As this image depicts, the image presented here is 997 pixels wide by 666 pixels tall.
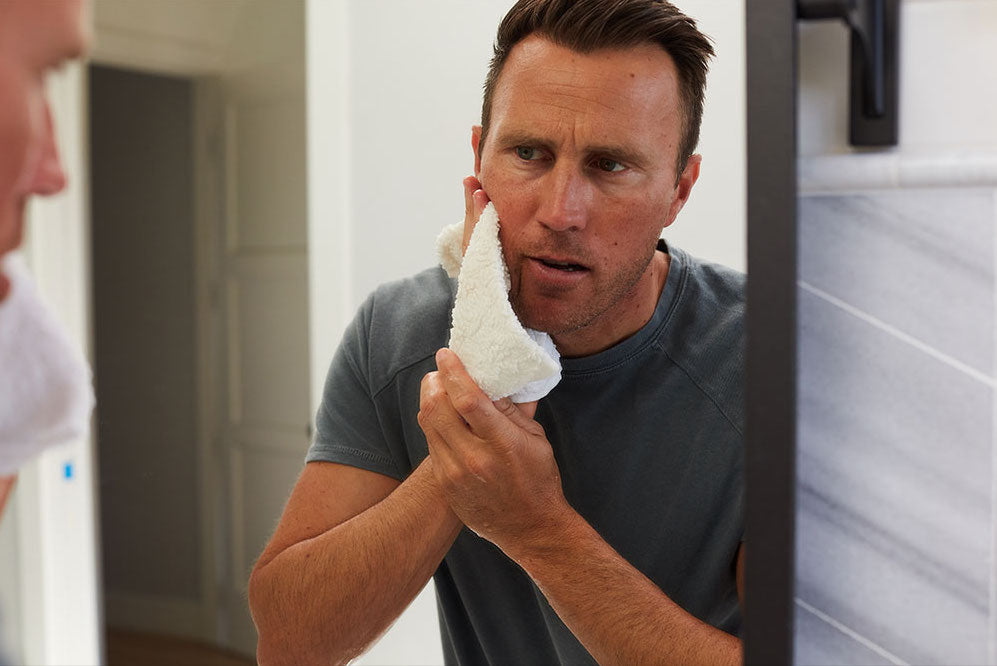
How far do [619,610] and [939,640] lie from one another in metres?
0.17

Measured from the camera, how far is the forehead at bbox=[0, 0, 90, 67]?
276 millimetres

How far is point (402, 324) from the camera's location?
60cm

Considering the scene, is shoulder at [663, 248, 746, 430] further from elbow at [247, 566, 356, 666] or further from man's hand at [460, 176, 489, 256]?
elbow at [247, 566, 356, 666]

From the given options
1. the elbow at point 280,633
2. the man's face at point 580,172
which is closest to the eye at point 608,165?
the man's face at point 580,172

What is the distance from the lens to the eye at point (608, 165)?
1.55ft

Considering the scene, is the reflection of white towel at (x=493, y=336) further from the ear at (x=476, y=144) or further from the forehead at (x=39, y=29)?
the forehead at (x=39, y=29)

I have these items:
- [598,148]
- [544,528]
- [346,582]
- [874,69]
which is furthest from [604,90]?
[346,582]

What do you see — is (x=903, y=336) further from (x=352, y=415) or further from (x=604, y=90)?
(x=352, y=415)

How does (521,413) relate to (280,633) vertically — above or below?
above

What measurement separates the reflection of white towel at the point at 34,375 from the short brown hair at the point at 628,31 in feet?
→ 1.00

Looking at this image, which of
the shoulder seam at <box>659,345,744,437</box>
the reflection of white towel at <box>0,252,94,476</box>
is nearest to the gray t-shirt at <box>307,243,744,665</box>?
the shoulder seam at <box>659,345,744,437</box>

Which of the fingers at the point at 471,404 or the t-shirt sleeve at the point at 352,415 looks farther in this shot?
the t-shirt sleeve at the point at 352,415

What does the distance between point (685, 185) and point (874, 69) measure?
0.43 ft

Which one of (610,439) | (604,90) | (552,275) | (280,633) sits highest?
(604,90)
